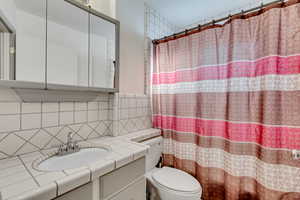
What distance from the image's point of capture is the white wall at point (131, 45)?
1.53 meters

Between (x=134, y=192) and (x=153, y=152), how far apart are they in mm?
623

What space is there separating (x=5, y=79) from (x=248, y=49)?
1.79 m

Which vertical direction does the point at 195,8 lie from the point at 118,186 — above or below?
above

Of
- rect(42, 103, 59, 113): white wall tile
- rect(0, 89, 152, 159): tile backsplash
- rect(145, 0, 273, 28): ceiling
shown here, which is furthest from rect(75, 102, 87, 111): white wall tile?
rect(145, 0, 273, 28): ceiling

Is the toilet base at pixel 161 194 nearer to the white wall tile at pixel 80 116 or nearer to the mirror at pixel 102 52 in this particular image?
the white wall tile at pixel 80 116

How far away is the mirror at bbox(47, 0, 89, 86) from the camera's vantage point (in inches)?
40.6

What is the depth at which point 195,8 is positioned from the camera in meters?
1.90

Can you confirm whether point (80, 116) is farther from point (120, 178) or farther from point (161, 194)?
point (161, 194)

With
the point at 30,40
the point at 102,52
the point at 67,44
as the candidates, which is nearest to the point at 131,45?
the point at 102,52

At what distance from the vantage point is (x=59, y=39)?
3.54 ft

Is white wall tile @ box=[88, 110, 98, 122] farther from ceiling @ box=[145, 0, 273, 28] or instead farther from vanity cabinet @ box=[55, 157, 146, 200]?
ceiling @ box=[145, 0, 273, 28]

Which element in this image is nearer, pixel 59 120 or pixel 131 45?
pixel 59 120

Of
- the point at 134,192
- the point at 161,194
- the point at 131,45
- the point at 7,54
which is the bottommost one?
the point at 161,194

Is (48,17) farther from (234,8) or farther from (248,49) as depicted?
(234,8)
